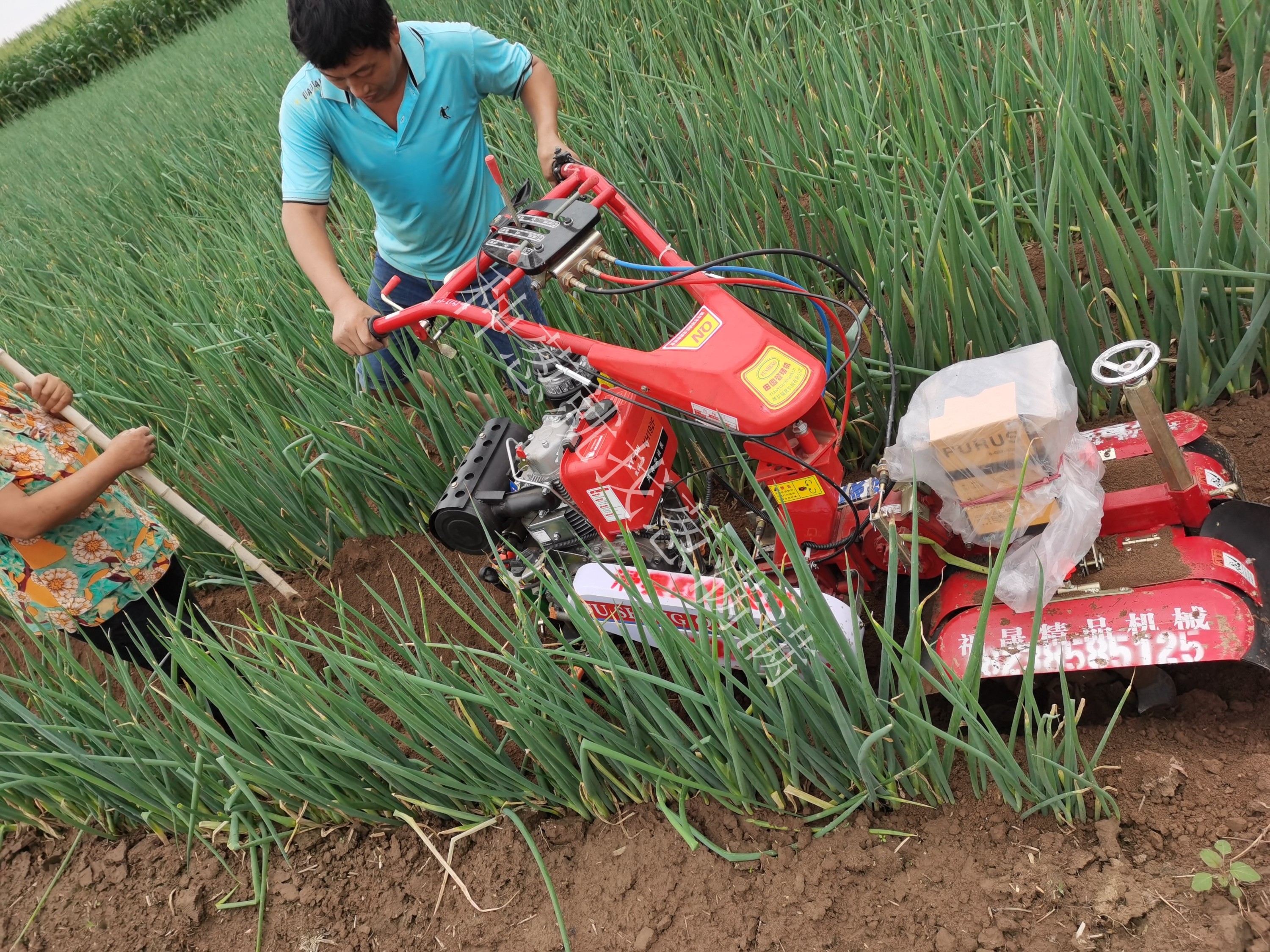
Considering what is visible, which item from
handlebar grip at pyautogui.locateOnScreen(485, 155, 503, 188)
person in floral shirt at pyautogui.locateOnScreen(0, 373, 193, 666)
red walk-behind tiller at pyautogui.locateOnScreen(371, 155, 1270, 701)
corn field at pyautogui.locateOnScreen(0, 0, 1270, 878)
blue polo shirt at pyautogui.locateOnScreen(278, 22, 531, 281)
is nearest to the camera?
red walk-behind tiller at pyautogui.locateOnScreen(371, 155, 1270, 701)

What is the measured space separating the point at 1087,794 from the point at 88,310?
3531 millimetres

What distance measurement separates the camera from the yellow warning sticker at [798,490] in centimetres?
150

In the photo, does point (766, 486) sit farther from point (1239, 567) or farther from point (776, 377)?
point (1239, 567)

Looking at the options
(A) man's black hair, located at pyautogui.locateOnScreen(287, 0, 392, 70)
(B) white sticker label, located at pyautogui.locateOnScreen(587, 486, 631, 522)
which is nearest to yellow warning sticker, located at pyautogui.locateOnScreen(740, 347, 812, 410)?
(B) white sticker label, located at pyautogui.locateOnScreen(587, 486, 631, 522)

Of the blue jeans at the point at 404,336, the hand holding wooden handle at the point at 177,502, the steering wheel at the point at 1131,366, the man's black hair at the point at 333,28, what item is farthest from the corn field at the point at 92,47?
the steering wheel at the point at 1131,366

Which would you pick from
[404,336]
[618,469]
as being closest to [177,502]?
[404,336]

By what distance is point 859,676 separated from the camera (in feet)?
4.05

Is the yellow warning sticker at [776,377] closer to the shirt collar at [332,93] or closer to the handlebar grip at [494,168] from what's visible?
the handlebar grip at [494,168]

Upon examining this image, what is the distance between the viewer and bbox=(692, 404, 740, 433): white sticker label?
1.39m

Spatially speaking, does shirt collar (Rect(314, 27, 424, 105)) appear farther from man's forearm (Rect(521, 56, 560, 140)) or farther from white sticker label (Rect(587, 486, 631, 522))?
white sticker label (Rect(587, 486, 631, 522))

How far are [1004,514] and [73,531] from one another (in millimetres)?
1980

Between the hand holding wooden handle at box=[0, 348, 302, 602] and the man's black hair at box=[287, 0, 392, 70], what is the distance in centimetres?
100

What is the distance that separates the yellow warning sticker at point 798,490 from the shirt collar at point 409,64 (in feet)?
4.55

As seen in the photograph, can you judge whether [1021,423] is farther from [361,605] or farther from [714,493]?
[361,605]
